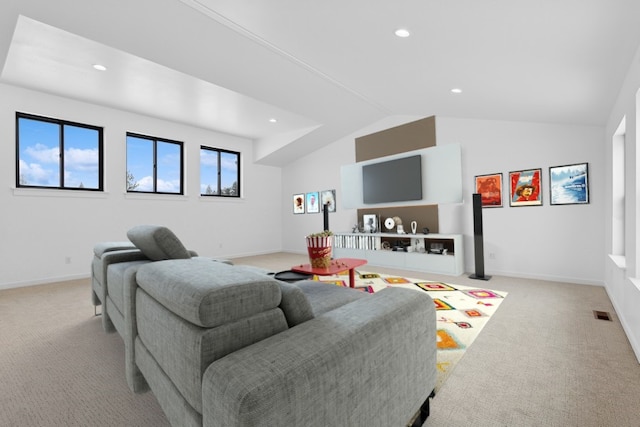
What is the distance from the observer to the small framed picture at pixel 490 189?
4.73m

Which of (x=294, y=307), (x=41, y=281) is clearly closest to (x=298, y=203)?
(x=41, y=281)

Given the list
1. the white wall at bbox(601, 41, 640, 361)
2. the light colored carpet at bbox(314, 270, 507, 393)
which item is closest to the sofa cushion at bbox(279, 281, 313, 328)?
the light colored carpet at bbox(314, 270, 507, 393)

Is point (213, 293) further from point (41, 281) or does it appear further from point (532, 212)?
point (41, 281)

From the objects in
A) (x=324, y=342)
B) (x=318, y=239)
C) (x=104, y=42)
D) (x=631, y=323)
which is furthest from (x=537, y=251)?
(x=104, y=42)

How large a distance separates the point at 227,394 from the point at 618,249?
4436mm

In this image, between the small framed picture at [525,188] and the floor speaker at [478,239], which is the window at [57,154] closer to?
the floor speaker at [478,239]

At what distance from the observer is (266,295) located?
1081 mm

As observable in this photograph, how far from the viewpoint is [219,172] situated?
287 inches

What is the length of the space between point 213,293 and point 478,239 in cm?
450

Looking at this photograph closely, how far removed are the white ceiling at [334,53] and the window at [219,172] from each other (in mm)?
1941

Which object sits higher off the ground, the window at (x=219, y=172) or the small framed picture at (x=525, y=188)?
the window at (x=219, y=172)

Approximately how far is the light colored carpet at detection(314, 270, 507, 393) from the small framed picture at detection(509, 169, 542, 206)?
55.8 inches

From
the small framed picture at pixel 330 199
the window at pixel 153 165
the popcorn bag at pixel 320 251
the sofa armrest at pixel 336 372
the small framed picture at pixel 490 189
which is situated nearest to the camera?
the sofa armrest at pixel 336 372

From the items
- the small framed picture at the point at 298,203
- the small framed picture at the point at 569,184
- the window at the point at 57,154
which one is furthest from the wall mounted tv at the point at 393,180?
the window at the point at 57,154
